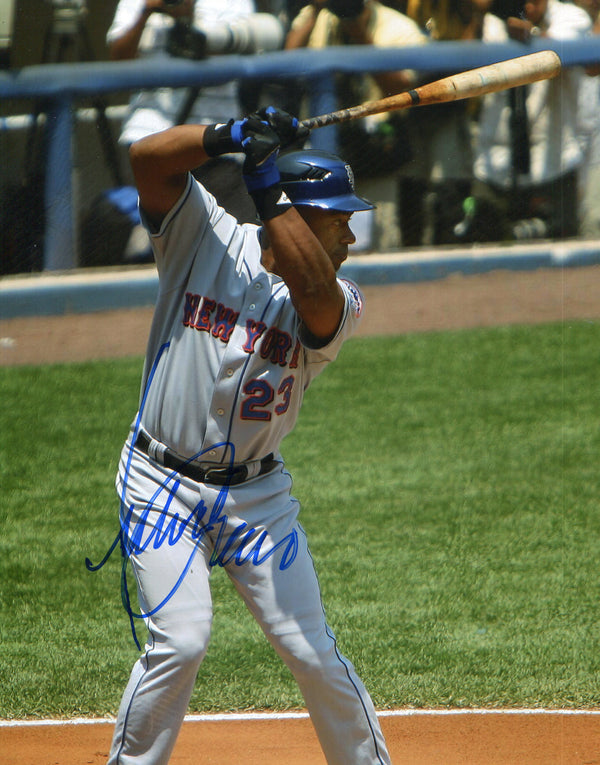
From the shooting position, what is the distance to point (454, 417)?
7039mm

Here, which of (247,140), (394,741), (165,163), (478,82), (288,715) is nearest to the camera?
(247,140)

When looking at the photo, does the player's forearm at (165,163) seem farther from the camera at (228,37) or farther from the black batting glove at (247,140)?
the camera at (228,37)

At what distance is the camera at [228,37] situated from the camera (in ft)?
27.2

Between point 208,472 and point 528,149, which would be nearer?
point 208,472

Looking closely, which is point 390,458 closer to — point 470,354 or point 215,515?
point 470,354

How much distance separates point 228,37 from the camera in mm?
8500

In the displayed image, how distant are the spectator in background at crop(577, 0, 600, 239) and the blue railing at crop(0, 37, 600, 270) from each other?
0.16m

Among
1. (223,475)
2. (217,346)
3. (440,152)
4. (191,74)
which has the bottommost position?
(440,152)

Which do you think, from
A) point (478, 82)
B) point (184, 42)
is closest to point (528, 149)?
point (184, 42)

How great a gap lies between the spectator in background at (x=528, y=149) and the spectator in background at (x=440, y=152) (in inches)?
4.6

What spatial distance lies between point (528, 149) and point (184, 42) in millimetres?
2914

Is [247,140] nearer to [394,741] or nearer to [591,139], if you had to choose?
[394,741]

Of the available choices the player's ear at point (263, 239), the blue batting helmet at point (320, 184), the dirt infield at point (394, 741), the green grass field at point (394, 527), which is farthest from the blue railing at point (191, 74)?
the blue batting helmet at point (320, 184)
